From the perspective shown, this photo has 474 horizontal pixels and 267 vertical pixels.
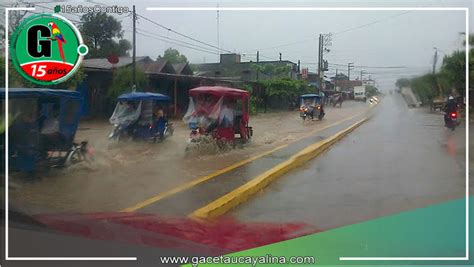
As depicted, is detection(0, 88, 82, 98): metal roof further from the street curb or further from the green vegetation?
the green vegetation

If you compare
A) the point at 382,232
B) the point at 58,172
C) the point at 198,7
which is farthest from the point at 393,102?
the point at 58,172

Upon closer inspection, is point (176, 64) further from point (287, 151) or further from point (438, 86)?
point (287, 151)

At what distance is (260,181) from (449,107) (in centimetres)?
199

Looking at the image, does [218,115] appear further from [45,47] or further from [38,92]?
[45,47]

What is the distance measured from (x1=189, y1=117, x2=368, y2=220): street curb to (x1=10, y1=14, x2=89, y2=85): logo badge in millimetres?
1509

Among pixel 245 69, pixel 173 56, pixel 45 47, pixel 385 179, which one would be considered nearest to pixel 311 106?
pixel 245 69

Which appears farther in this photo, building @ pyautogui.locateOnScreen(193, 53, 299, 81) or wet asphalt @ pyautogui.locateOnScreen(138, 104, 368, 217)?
building @ pyautogui.locateOnScreen(193, 53, 299, 81)

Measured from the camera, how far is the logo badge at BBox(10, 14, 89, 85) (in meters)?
3.00

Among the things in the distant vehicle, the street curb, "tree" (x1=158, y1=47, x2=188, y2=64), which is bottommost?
the street curb

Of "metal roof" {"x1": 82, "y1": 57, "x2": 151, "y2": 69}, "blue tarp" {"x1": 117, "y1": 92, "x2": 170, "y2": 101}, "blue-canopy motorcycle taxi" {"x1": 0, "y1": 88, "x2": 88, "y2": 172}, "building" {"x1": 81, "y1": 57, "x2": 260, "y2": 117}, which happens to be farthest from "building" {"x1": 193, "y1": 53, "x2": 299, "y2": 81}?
"blue-canopy motorcycle taxi" {"x1": 0, "y1": 88, "x2": 88, "y2": 172}

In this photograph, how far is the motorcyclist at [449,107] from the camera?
3320 millimetres

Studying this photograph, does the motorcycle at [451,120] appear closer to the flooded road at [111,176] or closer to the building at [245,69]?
the flooded road at [111,176]

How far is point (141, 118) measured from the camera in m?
3.98

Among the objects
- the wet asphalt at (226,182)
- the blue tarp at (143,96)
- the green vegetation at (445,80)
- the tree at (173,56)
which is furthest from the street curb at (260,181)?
the tree at (173,56)
